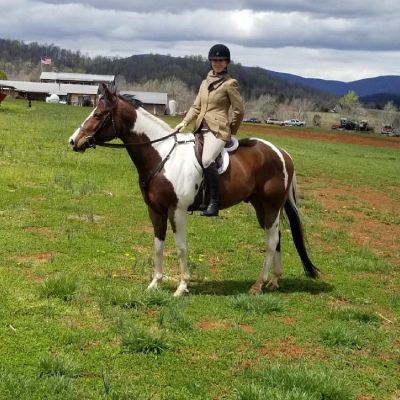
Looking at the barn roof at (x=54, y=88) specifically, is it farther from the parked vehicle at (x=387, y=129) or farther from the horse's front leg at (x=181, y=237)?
the horse's front leg at (x=181, y=237)

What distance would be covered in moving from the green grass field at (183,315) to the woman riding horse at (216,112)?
1.64m

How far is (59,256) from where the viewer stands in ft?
29.8

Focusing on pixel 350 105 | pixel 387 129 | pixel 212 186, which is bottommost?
pixel 387 129

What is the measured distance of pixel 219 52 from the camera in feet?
24.9

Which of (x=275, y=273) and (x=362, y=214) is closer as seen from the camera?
(x=275, y=273)

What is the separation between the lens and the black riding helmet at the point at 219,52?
7.60 metres

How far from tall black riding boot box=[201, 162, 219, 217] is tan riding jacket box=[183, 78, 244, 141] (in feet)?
1.51

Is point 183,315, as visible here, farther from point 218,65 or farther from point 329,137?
point 329,137

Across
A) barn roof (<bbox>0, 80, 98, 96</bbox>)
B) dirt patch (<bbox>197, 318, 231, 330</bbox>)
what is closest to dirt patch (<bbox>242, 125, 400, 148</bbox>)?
dirt patch (<bbox>197, 318, 231, 330</bbox>)

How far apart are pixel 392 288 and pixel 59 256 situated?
17.6 feet

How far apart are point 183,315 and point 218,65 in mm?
3355

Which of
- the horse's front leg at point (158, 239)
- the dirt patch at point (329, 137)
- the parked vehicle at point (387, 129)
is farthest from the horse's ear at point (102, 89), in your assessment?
the parked vehicle at point (387, 129)

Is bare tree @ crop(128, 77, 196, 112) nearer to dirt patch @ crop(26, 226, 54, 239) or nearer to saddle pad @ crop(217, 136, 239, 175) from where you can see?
dirt patch @ crop(26, 226, 54, 239)

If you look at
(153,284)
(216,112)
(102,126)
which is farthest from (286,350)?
(102,126)
